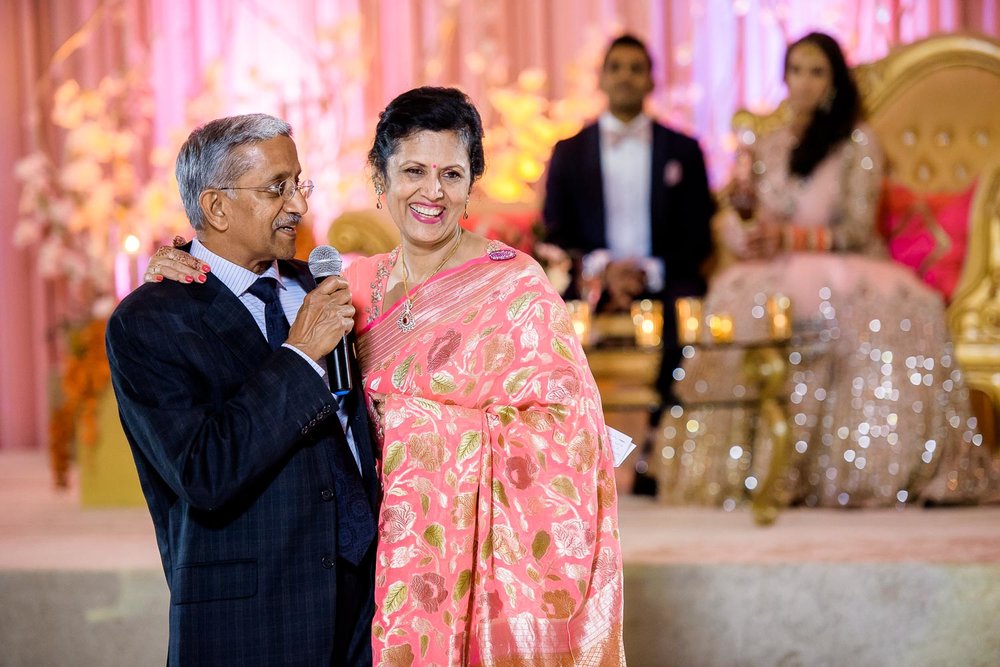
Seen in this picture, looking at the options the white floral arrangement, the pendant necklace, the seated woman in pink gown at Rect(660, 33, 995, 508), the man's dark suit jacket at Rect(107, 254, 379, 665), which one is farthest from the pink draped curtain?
the man's dark suit jacket at Rect(107, 254, 379, 665)

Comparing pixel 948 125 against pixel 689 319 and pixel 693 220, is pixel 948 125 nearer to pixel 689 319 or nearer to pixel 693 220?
pixel 693 220

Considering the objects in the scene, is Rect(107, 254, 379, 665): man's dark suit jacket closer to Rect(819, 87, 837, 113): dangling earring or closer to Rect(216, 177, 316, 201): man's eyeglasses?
Rect(216, 177, 316, 201): man's eyeglasses

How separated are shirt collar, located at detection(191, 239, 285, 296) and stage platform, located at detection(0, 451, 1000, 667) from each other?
1694mm

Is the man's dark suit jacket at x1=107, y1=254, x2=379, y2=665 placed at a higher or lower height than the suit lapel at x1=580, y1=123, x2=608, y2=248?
lower

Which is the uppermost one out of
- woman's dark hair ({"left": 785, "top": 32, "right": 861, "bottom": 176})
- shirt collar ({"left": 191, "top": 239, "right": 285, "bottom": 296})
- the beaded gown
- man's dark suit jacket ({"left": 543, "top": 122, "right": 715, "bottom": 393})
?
woman's dark hair ({"left": 785, "top": 32, "right": 861, "bottom": 176})

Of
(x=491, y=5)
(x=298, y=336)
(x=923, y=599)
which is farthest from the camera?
(x=491, y=5)

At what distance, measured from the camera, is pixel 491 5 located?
7.64 meters

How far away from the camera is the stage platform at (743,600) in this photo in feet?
10.6

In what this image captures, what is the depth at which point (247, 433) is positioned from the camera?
1.84 meters

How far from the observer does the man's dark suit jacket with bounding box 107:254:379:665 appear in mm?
1845

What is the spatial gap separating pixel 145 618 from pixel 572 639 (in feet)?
6.16

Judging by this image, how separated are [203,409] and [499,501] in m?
0.51

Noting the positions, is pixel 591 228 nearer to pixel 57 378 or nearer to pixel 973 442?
pixel 973 442

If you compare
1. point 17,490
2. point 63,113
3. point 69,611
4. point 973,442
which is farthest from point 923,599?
point 63,113
